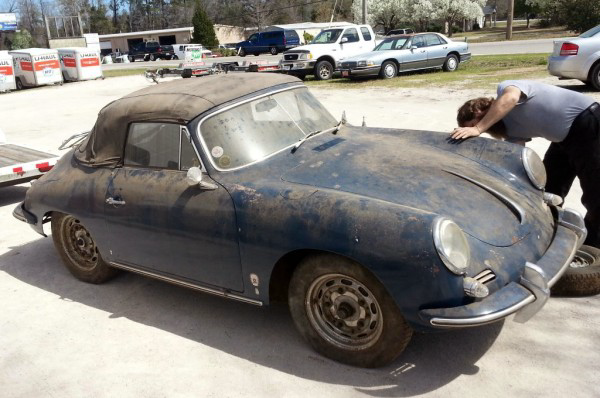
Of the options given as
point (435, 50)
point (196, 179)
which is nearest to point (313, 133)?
point (196, 179)

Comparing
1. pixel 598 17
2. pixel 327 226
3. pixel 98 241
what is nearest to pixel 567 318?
pixel 327 226

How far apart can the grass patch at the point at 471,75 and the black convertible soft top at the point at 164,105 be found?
1195 cm

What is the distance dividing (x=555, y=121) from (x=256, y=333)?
9.34 feet

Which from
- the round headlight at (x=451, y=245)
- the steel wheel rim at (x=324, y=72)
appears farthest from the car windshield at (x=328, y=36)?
the round headlight at (x=451, y=245)

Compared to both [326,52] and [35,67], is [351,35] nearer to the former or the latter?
[326,52]

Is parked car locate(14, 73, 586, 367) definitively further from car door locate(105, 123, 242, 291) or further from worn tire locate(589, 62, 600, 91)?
worn tire locate(589, 62, 600, 91)

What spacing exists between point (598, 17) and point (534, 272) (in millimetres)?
38648

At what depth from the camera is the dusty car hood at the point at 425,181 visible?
3.37 meters

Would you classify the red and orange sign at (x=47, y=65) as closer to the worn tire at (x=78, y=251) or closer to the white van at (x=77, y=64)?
the white van at (x=77, y=64)

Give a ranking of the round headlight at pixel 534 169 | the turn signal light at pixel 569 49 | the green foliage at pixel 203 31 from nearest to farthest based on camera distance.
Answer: the round headlight at pixel 534 169 < the turn signal light at pixel 569 49 < the green foliage at pixel 203 31

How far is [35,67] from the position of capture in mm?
26516

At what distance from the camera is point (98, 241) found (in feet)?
14.7

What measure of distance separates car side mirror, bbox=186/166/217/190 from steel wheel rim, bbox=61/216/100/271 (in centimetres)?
154

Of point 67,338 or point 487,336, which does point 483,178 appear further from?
point 67,338
